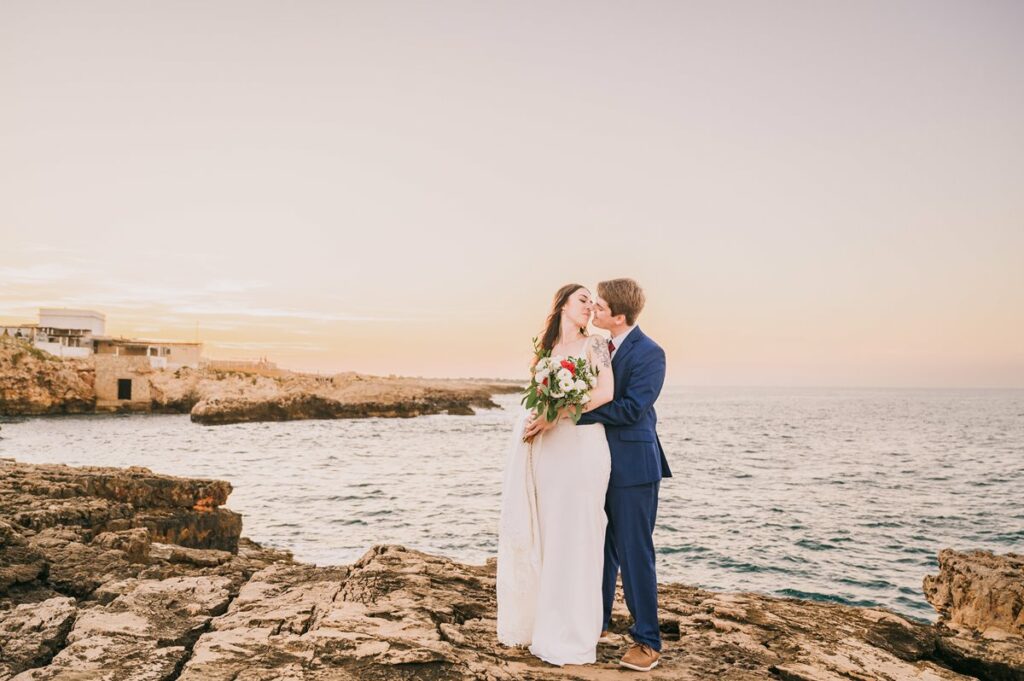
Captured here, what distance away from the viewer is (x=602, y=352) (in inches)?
172

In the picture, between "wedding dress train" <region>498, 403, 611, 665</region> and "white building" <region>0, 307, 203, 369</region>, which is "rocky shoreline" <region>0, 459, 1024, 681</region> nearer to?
"wedding dress train" <region>498, 403, 611, 665</region>

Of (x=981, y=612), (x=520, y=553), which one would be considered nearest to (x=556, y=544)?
(x=520, y=553)

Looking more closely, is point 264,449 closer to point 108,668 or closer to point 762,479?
point 762,479

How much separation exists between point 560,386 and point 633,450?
739 millimetres

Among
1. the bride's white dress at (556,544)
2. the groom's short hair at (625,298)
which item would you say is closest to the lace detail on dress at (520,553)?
the bride's white dress at (556,544)

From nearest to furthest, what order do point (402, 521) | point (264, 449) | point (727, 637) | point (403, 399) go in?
point (727, 637) → point (402, 521) → point (264, 449) → point (403, 399)

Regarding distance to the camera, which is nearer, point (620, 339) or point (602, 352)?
point (602, 352)

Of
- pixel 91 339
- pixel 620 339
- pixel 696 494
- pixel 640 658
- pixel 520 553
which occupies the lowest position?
pixel 696 494

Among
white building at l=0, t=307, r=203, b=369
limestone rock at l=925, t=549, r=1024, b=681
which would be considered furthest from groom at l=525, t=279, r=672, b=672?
white building at l=0, t=307, r=203, b=369

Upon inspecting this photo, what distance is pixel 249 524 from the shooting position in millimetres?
15141

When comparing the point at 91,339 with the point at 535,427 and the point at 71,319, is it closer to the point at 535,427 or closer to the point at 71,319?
the point at 71,319

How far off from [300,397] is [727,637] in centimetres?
5223

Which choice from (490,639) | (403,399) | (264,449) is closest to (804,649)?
(490,639)

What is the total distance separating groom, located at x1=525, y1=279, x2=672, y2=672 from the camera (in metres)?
4.20
